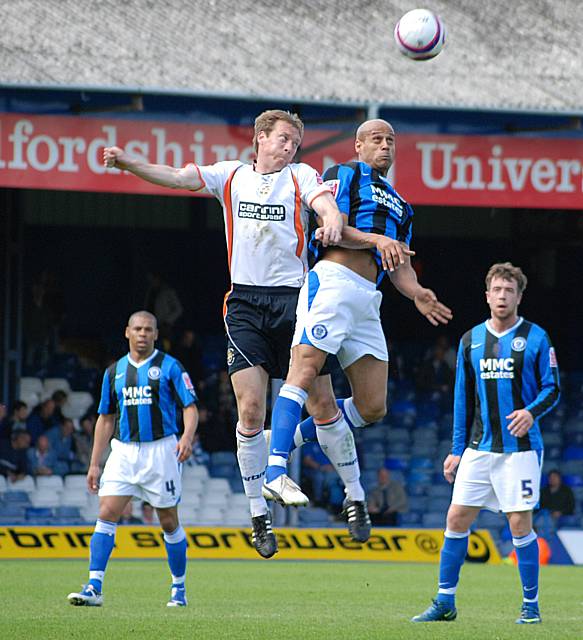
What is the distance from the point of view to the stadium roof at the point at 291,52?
58.9 feet

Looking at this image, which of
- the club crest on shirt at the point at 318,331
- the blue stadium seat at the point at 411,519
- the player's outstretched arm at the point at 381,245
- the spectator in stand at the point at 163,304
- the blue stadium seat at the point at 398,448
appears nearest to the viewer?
the player's outstretched arm at the point at 381,245

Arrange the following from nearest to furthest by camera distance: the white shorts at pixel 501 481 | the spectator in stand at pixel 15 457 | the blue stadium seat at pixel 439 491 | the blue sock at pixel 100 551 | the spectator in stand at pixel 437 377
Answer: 1. the white shorts at pixel 501 481
2. the blue sock at pixel 100 551
3. the spectator in stand at pixel 15 457
4. the blue stadium seat at pixel 439 491
5. the spectator in stand at pixel 437 377

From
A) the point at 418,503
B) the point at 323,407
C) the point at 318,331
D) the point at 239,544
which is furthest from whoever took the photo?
the point at 418,503

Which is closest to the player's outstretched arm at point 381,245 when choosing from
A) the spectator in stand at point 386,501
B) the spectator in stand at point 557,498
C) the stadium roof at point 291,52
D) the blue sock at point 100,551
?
the blue sock at point 100,551

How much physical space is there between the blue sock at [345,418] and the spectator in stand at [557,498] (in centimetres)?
A: 1108

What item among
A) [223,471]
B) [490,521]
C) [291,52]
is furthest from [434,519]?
[291,52]

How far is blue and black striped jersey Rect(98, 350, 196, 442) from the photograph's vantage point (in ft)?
37.2

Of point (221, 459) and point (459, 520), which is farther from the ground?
point (221, 459)

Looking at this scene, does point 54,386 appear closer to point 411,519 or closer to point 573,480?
point 411,519

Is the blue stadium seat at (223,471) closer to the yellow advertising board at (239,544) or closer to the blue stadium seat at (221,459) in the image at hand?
the blue stadium seat at (221,459)

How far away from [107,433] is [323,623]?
269 cm

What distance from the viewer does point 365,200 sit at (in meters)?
7.84

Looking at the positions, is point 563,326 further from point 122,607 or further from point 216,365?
point 122,607

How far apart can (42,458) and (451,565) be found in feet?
31.1
